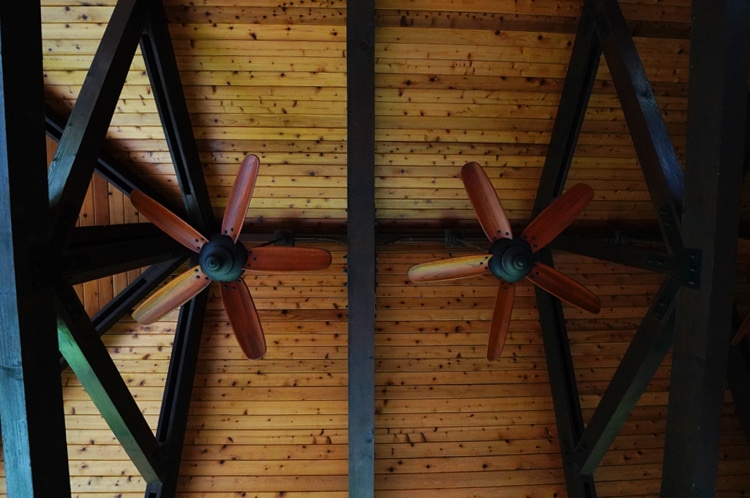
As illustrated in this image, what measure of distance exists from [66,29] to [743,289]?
9.06 metres

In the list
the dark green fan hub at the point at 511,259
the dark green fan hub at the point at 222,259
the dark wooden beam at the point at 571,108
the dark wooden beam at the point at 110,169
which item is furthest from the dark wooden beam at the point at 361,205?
the dark wooden beam at the point at 110,169

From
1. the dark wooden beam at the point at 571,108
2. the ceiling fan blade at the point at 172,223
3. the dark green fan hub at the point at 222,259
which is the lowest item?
the dark green fan hub at the point at 222,259

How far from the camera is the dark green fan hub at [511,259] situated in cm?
392

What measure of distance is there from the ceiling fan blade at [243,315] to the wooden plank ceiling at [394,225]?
193cm

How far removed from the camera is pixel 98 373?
3.35 meters

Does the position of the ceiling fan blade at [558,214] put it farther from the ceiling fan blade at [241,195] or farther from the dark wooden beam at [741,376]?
the dark wooden beam at [741,376]

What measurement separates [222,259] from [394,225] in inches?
113

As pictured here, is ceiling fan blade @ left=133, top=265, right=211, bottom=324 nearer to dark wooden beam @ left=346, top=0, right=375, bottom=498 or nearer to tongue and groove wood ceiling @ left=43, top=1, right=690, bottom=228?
dark wooden beam @ left=346, top=0, right=375, bottom=498

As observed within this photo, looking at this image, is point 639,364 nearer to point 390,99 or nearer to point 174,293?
point 390,99

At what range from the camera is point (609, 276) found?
250 inches

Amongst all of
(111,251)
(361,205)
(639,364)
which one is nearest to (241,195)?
(361,205)

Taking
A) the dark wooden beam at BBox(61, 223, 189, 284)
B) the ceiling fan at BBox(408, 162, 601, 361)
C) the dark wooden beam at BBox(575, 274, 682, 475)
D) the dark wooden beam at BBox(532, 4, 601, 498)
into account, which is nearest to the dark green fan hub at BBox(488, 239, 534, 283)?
the ceiling fan at BBox(408, 162, 601, 361)

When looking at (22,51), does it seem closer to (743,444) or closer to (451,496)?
(451,496)

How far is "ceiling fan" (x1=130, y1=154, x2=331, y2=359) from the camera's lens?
3721 millimetres
